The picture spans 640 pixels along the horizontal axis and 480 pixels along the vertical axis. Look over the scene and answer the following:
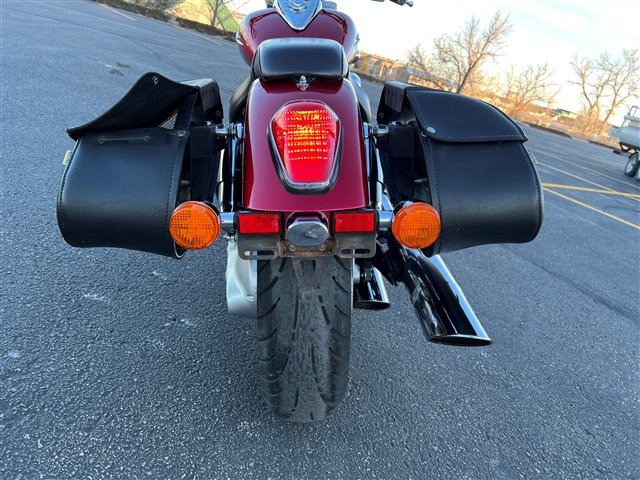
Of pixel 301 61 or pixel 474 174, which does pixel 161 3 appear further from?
pixel 474 174

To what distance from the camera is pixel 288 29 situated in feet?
7.24

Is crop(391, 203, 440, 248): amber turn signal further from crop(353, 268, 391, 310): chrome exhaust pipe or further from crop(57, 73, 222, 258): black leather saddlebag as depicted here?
crop(57, 73, 222, 258): black leather saddlebag

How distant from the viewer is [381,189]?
1.81 metres

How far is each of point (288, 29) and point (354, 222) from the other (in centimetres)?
143

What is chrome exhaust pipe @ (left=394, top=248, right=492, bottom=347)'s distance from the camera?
5.11 ft

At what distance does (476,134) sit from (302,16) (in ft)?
4.34

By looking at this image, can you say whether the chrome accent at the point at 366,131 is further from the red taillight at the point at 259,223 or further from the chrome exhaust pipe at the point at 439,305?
the red taillight at the point at 259,223

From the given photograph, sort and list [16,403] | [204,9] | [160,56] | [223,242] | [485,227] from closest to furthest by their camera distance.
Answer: [485,227], [16,403], [223,242], [160,56], [204,9]

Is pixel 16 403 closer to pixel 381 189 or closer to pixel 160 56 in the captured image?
pixel 381 189

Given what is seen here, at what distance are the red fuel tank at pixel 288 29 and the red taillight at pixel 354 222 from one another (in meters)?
1.32

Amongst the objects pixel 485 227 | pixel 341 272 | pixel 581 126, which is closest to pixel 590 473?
pixel 485 227

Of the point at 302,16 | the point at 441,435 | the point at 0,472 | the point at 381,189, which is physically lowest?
the point at 0,472

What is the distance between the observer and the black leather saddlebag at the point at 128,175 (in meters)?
1.30

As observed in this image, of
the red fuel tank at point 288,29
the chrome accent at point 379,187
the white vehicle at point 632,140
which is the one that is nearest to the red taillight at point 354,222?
the chrome accent at point 379,187
